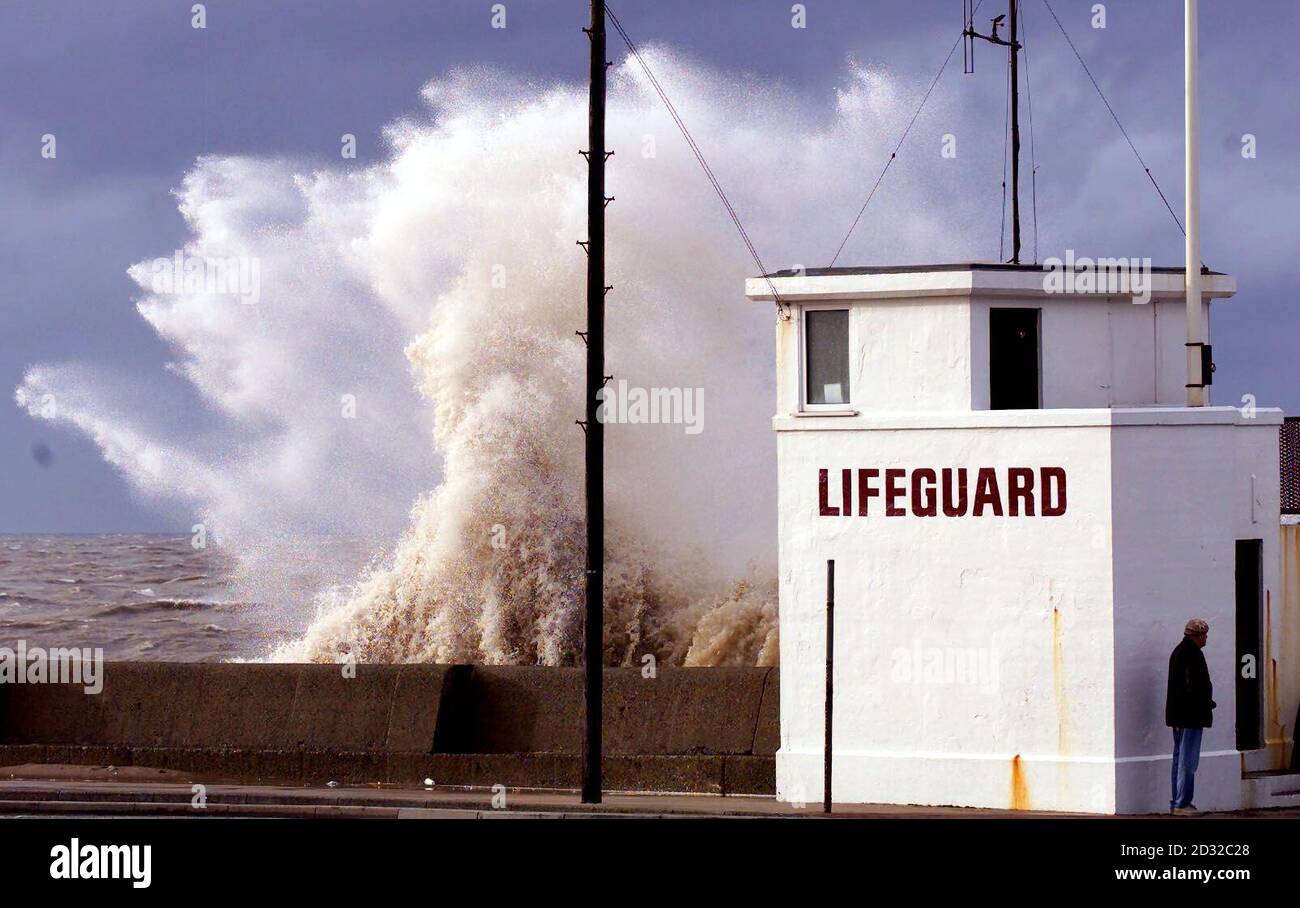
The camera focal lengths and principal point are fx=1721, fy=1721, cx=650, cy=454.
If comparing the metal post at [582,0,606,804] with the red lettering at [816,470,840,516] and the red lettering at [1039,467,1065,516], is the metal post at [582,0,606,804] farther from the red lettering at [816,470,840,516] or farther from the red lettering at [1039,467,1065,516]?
the red lettering at [1039,467,1065,516]

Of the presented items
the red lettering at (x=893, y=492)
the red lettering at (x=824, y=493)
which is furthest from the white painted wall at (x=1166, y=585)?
the red lettering at (x=824, y=493)

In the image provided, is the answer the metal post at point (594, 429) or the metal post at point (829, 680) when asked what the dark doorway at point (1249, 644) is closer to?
the metal post at point (829, 680)

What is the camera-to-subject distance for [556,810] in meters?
16.4

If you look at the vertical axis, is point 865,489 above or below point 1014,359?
below

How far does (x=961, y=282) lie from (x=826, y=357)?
157 cm

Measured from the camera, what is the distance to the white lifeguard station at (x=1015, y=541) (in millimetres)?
16125

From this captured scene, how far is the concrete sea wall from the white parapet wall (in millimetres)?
1233

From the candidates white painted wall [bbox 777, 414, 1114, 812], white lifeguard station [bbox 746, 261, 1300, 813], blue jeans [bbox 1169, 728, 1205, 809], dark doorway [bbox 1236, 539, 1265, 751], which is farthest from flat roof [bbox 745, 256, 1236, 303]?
blue jeans [bbox 1169, 728, 1205, 809]

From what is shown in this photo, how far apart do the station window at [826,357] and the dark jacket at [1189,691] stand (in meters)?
4.17

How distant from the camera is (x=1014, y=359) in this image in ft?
57.5

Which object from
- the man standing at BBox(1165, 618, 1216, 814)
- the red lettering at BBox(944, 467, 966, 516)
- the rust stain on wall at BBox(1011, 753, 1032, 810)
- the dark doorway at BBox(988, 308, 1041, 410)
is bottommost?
the rust stain on wall at BBox(1011, 753, 1032, 810)

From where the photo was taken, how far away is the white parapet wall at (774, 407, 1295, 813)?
1608 cm

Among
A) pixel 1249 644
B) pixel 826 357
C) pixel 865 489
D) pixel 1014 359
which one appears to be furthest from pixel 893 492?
pixel 1249 644

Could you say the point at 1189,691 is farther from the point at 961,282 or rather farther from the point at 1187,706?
the point at 961,282
